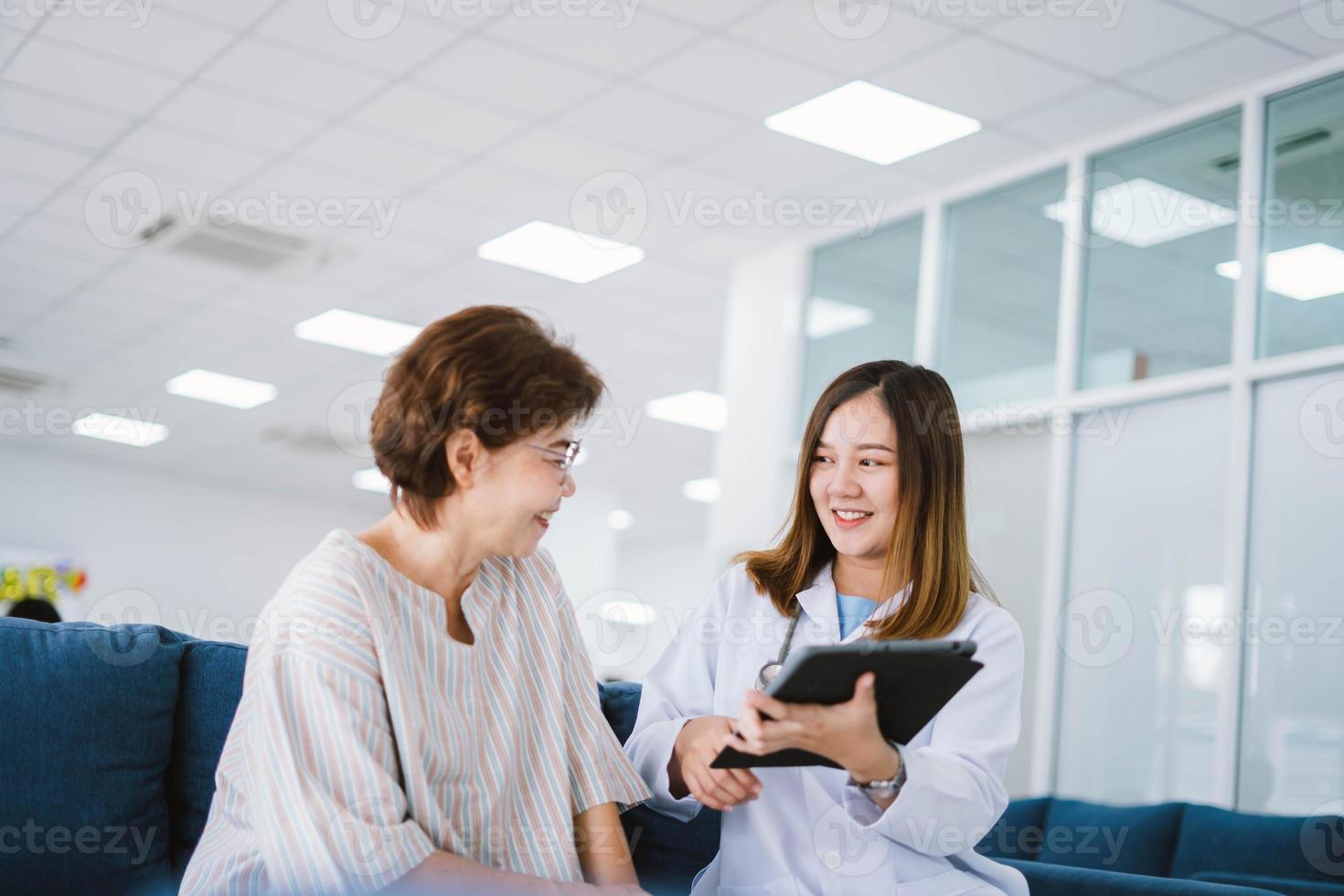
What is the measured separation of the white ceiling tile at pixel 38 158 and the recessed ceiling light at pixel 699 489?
7.58 metres

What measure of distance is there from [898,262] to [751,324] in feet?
3.23

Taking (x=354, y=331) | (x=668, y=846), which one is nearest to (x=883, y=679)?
(x=668, y=846)

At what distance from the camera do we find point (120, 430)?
41.0 ft

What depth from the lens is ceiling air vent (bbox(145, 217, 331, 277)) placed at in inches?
283

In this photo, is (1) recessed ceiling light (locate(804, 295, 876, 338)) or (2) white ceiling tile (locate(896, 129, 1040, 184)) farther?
(1) recessed ceiling light (locate(804, 295, 876, 338))

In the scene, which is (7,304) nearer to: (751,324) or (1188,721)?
(751,324)

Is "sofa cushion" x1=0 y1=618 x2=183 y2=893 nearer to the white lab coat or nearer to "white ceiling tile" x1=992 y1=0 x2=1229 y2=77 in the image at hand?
the white lab coat

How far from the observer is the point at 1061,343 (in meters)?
5.65

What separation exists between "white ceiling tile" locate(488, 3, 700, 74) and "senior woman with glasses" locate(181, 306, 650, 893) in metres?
3.17

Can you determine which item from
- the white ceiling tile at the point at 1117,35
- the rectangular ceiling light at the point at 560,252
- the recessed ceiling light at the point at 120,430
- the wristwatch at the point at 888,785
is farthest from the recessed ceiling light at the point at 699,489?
the wristwatch at the point at 888,785

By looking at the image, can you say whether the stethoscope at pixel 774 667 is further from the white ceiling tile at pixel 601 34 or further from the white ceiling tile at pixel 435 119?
the white ceiling tile at pixel 435 119

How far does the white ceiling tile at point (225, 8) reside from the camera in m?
4.87

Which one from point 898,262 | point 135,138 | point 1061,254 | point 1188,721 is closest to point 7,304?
point 135,138

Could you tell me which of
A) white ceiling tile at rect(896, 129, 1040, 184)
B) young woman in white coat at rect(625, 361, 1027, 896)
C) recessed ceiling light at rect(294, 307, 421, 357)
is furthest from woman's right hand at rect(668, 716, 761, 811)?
recessed ceiling light at rect(294, 307, 421, 357)
